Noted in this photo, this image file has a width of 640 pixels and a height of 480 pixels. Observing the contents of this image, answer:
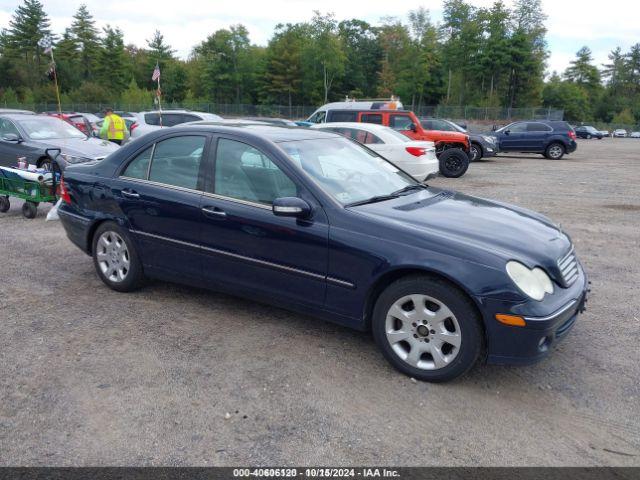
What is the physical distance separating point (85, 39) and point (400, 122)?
8747 centimetres

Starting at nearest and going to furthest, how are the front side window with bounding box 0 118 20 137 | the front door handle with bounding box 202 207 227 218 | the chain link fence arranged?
the front door handle with bounding box 202 207 227 218
the front side window with bounding box 0 118 20 137
the chain link fence

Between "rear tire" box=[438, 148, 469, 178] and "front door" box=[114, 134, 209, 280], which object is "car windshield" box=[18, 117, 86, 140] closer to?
"front door" box=[114, 134, 209, 280]

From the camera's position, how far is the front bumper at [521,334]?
10.8ft

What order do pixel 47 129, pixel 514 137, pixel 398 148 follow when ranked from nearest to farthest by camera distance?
pixel 47 129 → pixel 398 148 → pixel 514 137

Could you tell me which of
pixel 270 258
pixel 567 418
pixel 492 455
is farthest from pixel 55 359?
pixel 567 418

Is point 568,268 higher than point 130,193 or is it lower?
lower

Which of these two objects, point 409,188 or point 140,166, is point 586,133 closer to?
point 409,188

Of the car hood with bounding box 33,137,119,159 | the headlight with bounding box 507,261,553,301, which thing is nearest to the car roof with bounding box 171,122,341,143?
the headlight with bounding box 507,261,553,301

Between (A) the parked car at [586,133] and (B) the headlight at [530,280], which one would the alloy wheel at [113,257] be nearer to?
(B) the headlight at [530,280]

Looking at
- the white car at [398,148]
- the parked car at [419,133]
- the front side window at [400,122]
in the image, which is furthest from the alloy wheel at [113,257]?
the front side window at [400,122]

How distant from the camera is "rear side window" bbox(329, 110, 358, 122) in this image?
15.5 metres

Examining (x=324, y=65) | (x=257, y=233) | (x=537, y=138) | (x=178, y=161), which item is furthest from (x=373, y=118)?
(x=324, y=65)

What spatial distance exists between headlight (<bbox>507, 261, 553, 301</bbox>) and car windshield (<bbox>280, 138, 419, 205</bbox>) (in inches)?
50.2

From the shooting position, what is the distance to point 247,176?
172 inches
